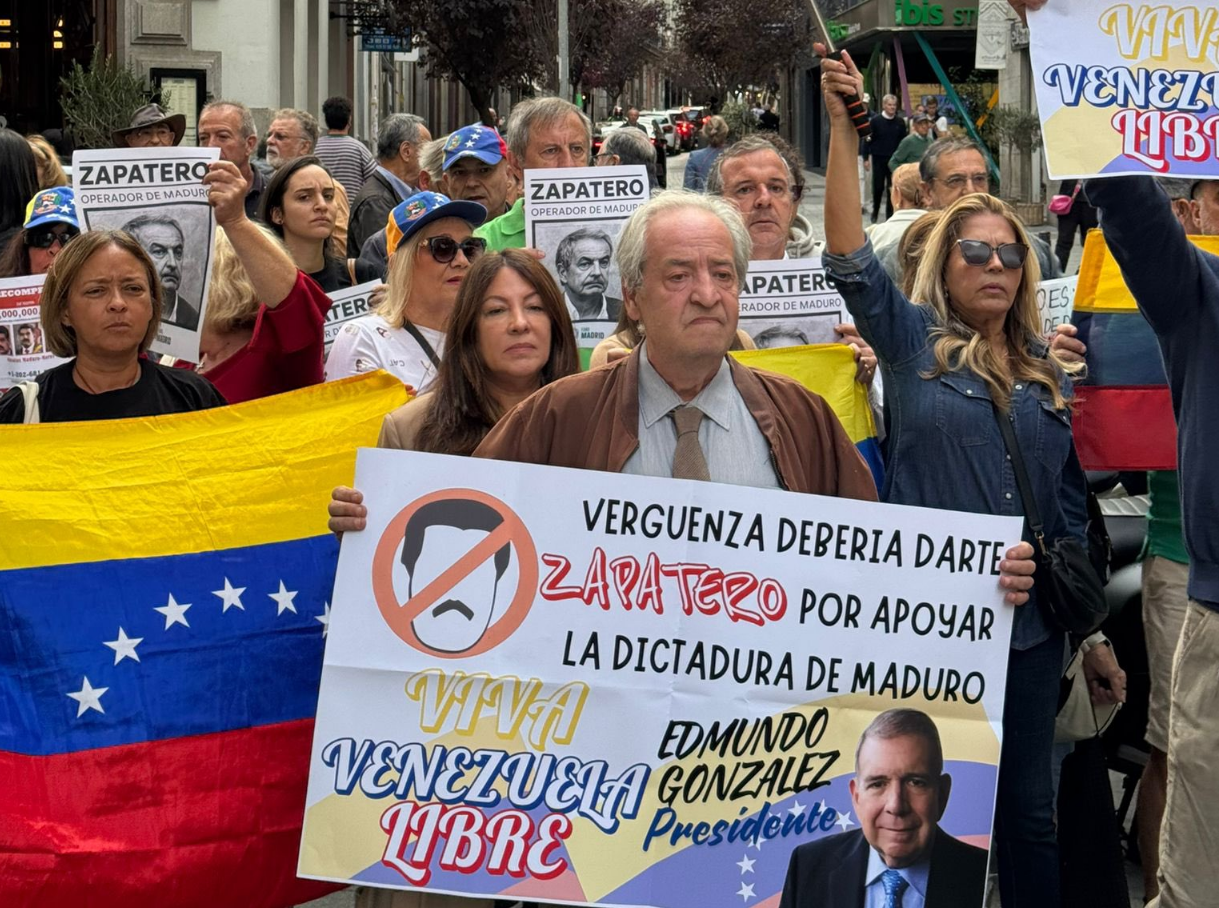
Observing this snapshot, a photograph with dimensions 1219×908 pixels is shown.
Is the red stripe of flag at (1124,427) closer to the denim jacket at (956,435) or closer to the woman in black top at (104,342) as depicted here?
the denim jacket at (956,435)

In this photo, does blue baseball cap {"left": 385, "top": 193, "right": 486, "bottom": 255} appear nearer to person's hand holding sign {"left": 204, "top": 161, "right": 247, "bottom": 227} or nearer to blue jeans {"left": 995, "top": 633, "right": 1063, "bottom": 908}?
person's hand holding sign {"left": 204, "top": 161, "right": 247, "bottom": 227}

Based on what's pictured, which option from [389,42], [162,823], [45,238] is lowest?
[162,823]

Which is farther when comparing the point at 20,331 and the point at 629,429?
the point at 20,331

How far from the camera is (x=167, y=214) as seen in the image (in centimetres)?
511

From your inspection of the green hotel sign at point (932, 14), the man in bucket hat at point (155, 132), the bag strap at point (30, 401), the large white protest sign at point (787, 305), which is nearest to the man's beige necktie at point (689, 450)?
the large white protest sign at point (787, 305)

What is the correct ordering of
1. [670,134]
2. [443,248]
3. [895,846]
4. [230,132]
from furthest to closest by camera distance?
[670,134] → [230,132] → [443,248] → [895,846]

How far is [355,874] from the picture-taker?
3441 millimetres

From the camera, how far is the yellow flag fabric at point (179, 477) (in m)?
3.90

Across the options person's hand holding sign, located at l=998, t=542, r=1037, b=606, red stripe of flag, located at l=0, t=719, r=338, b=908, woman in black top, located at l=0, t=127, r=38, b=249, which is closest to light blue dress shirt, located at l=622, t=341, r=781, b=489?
person's hand holding sign, located at l=998, t=542, r=1037, b=606

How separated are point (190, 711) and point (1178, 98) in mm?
2530

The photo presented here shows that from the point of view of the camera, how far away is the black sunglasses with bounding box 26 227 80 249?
5.95 m

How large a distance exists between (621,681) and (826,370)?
62.1 inches

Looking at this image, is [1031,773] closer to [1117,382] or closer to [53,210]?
[1117,382]

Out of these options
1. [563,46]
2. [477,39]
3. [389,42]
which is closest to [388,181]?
[563,46]
